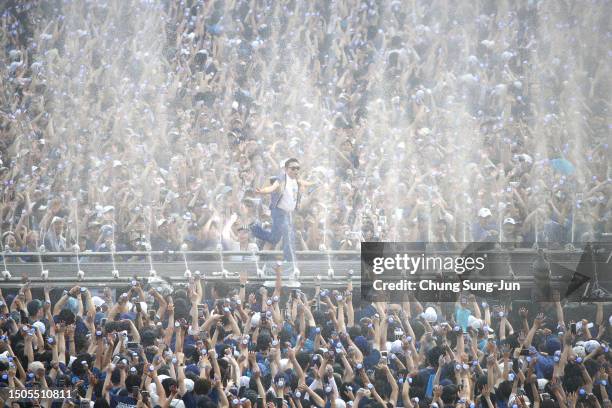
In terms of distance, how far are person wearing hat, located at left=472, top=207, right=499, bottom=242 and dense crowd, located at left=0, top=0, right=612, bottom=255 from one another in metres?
0.02

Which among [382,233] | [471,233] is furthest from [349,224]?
[471,233]

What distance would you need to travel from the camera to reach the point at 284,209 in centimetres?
1098

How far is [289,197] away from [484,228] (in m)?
1.77

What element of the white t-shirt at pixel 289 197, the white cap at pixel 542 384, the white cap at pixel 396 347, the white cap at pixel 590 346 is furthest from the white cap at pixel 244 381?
the white cap at pixel 590 346

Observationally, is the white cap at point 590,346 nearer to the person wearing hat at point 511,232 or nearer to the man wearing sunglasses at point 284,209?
the person wearing hat at point 511,232

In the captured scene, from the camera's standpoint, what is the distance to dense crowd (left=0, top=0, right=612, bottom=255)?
11180mm

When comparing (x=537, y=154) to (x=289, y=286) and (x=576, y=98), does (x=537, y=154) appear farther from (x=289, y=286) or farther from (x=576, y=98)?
(x=289, y=286)

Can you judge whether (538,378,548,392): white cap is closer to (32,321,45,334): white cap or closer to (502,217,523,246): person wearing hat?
(502,217,523,246): person wearing hat

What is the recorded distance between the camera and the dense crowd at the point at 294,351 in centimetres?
957

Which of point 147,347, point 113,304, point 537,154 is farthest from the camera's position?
point 537,154

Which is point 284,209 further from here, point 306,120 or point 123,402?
point 123,402

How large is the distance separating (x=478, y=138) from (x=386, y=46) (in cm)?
133

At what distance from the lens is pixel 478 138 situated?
11.5 m

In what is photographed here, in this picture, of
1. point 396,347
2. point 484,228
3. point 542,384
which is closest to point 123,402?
point 396,347
